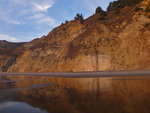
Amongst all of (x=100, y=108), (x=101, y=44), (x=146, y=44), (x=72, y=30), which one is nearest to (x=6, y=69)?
(x=72, y=30)

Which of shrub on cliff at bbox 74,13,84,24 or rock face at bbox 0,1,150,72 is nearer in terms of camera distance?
rock face at bbox 0,1,150,72

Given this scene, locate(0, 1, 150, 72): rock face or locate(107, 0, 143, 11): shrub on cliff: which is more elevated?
locate(107, 0, 143, 11): shrub on cliff

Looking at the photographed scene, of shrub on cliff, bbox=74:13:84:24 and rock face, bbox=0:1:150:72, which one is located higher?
shrub on cliff, bbox=74:13:84:24

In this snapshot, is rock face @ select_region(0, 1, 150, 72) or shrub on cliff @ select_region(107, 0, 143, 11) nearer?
rock face @ select_region(0, 1, 150, 72)

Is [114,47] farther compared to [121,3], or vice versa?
[121,3]

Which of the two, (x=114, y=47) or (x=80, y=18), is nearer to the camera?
(x=114, y=47)

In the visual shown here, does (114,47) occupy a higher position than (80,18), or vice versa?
(80,18)

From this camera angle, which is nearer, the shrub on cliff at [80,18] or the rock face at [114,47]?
the rock face at [114,47]

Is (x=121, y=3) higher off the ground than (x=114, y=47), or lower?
higher

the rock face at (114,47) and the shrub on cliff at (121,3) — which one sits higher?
the shrub on cliff at (121,3)

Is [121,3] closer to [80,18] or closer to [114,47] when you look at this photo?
[80,18]

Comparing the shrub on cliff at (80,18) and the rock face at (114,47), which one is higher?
the shrub on cliff at (80,18)

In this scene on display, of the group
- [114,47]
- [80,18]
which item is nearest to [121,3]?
[80,18]

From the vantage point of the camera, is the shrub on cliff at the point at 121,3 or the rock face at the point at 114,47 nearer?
the rock face at the point at 114,47
